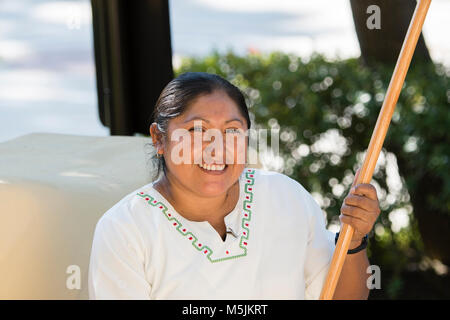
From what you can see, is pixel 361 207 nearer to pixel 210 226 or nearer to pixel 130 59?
pixel 210 226

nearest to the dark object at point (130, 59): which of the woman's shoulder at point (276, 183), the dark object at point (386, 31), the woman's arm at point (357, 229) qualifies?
the dark object at point (386, 31)

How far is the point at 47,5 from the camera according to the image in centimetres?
486

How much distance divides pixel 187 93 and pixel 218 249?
0.42 metres

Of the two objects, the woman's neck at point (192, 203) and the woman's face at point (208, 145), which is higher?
the woman's face at point (208, 145)

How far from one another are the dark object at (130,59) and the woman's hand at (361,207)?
8.84 ft

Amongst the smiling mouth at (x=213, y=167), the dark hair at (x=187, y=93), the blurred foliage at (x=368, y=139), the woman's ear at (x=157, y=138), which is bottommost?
the blurred foliage at (x=368, y=139)

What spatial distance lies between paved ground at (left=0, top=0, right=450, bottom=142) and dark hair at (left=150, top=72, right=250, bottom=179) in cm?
267

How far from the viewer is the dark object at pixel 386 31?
412cm

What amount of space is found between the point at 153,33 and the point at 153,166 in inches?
90.2

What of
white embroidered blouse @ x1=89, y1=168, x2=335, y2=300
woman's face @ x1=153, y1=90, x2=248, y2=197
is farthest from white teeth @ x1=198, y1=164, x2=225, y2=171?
white embroidered blouse @ x1=89, y1=168, x2=335, y2=300

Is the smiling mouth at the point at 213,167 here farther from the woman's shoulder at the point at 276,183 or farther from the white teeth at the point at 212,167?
the woman's shoulder at the point at 276,183

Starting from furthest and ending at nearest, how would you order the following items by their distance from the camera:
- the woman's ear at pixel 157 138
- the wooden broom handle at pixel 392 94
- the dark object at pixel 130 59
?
the dark object at pixel 130 59 → the woman's ear at pixel 157 138 → the wooden broom handle at pixel 392 94
